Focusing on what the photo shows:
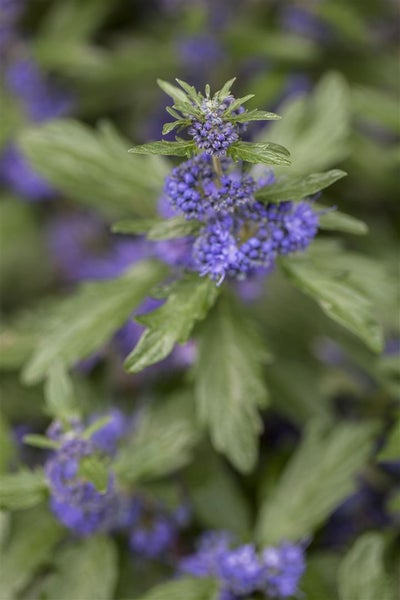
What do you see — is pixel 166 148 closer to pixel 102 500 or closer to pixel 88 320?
pixel 88 320

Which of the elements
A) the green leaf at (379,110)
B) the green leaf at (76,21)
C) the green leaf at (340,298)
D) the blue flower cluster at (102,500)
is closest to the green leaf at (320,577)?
the blue flower cluster at (102,500)

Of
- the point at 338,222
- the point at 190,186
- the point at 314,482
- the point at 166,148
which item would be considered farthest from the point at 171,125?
the point at 314,482

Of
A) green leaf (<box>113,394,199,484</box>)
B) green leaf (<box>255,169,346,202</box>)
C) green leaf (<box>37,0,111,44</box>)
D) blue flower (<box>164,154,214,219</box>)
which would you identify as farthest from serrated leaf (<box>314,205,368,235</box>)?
green leaf (<box>37,0,111,44</box>)

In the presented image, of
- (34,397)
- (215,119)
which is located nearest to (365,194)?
(34,397)

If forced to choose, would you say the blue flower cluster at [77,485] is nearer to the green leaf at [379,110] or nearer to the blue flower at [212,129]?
the blue flower at [212,129]

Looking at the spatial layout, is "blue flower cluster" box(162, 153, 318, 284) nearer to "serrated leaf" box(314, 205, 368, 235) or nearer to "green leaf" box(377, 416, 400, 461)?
"serrated leaf" box(314, 205, 368, 235)

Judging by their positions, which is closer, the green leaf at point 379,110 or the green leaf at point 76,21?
the green leaf at point 379,110
